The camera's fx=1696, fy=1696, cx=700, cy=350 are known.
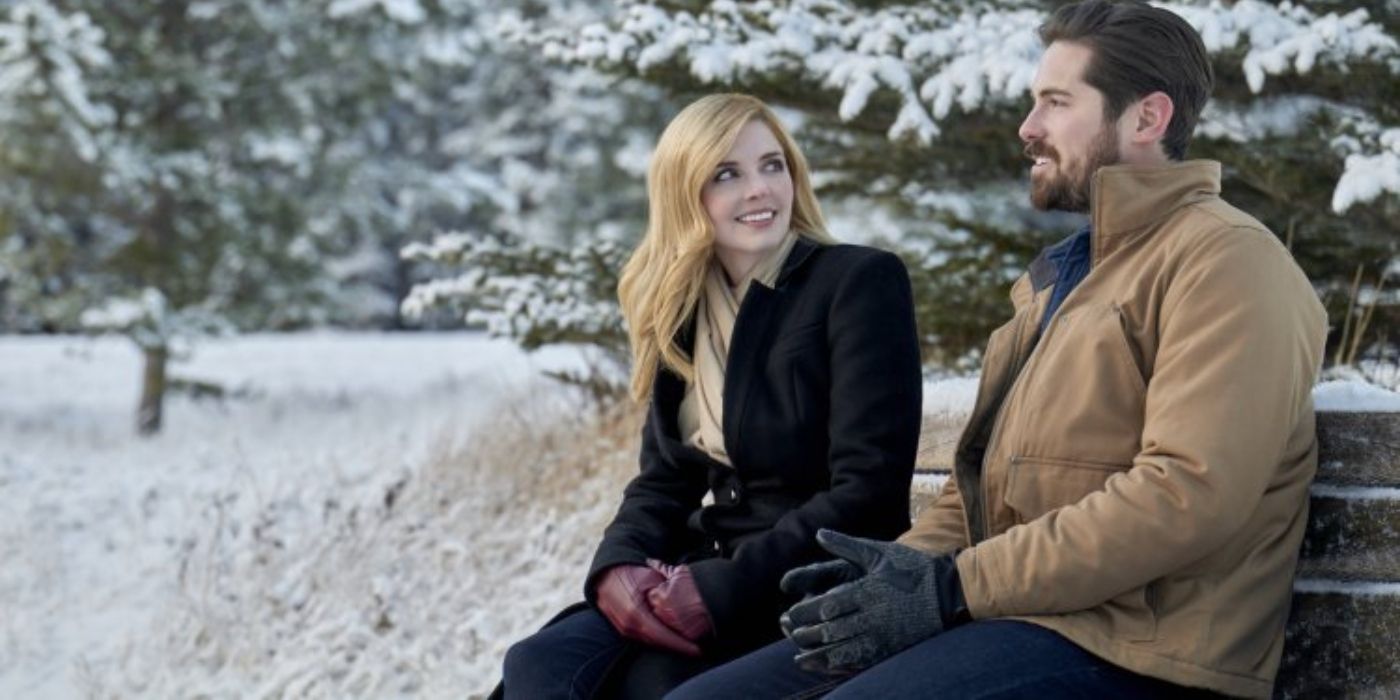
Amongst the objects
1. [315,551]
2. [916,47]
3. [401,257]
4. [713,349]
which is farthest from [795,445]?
[401,257]

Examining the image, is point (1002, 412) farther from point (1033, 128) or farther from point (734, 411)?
point (734, 411)

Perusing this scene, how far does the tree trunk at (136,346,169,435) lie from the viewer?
12.3 m

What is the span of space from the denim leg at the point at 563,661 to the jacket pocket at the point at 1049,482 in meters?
0.89

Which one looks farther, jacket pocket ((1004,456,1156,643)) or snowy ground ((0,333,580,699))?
snowy ground ((0,333,580,699))

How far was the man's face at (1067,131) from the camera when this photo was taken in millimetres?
2863

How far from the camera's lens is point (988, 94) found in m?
5.71

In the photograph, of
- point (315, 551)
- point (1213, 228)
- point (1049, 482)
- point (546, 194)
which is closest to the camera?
point (1213, 228)

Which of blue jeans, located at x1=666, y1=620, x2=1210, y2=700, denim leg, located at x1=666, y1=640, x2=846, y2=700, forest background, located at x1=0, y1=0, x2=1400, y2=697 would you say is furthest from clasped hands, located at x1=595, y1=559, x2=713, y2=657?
forest background, located at x1=0, y1=0, x2=1400, y2=697

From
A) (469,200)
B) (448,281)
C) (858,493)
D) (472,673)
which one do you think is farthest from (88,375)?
(858,493)

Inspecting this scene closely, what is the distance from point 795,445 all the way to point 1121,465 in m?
0.83

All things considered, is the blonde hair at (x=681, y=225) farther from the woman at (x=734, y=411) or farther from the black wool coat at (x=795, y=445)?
the black wool coat at (x=795, y=445)

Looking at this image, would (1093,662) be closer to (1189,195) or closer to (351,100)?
(1189,195)

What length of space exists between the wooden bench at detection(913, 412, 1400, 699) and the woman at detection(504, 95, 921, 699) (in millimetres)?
778

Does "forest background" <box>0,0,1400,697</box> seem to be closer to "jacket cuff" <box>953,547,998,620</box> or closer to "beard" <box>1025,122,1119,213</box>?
"beard" <box>1025,122,1119,213</box>
